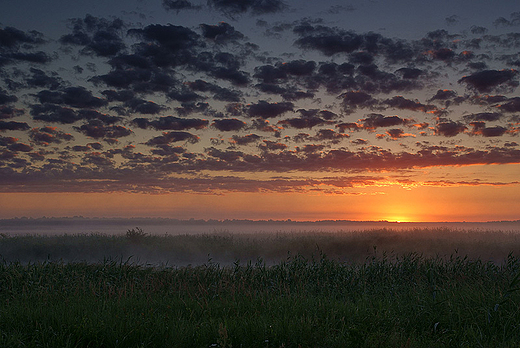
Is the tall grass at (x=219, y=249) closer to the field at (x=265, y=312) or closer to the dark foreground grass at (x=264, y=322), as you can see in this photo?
the field at (x=265, y=312)

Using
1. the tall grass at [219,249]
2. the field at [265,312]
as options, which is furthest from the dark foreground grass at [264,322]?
the tall grass at [219,249]

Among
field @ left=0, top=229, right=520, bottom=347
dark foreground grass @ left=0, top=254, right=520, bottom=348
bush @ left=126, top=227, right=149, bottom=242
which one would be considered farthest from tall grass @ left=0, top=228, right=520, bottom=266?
dark foreground grass @ left=0, top=254, right=520, bottom=348

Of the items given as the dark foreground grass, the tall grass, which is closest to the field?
the dark foreground grass

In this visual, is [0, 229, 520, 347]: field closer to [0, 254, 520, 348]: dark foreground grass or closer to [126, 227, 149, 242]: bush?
[0, 254, 520, 348]: dark foreground grass

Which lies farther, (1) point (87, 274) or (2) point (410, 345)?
(1) point (87, 274)

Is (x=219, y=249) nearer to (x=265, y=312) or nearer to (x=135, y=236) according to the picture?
(x=135, y=236)

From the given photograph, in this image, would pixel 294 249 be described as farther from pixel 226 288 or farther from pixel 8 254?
pixel 8 254

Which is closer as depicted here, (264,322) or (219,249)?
(264,322)

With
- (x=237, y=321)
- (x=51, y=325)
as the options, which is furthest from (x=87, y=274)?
(x=237, y=321)

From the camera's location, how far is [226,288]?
41.7 feet

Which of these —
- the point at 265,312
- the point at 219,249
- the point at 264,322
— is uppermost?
the point at 264,322

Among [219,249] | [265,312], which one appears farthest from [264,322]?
[219,249]

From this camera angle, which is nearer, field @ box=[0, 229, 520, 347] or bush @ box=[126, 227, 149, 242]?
field @ box=[0, 229, 520, 347]

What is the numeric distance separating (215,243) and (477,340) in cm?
2546
